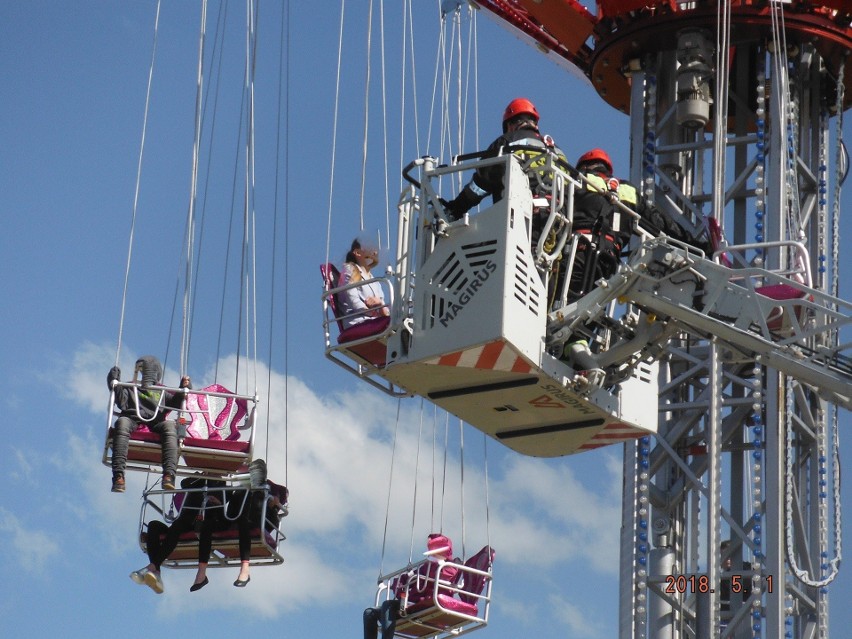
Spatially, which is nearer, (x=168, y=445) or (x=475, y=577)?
(x=168, y=445)

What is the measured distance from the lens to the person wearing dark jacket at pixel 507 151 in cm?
1950

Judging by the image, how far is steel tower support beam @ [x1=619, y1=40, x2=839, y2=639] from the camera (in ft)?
73.8

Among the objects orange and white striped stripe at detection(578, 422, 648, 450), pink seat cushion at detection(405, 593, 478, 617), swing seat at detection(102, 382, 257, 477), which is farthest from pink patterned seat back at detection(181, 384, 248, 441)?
orange and white striped stripe at detection(578, 422, 648, 450)

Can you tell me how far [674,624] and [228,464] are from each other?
15.5 ft

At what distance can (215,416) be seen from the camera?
72.6 ft

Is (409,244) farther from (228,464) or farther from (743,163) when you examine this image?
(743,163)

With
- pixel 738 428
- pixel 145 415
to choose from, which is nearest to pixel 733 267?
pixel 738 428

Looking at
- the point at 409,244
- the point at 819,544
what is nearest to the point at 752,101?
the point at 819,544

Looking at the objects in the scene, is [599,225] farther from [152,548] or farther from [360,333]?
[152,548]

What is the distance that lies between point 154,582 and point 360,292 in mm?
4285

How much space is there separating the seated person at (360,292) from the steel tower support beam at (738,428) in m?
3.71

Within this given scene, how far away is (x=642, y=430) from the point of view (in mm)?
20781

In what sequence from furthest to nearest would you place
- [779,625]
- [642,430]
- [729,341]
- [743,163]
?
[743,163], [779,625], [642,430], [729,341]

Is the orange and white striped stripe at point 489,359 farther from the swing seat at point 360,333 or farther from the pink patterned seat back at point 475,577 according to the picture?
the pink patterned seat back at point 475,577
